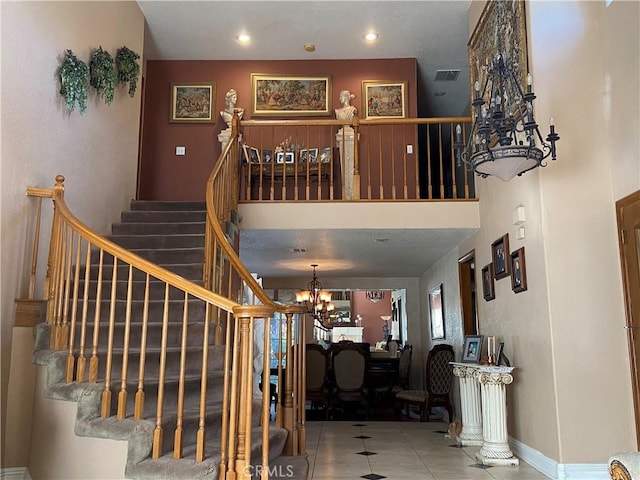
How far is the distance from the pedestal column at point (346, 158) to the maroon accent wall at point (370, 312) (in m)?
9.29

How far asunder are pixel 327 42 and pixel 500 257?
4070mm

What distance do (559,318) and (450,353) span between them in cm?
317

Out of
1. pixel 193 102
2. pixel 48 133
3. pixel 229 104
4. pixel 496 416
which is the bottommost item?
pixel 496 416

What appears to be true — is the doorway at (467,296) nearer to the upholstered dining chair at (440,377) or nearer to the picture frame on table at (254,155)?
the upholstered dining chair at (440,377)

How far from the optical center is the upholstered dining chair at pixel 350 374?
7.65 meters

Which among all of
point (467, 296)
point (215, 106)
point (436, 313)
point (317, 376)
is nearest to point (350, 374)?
point (317, 376)

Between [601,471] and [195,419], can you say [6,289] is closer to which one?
[195,419]

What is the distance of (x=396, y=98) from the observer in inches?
309

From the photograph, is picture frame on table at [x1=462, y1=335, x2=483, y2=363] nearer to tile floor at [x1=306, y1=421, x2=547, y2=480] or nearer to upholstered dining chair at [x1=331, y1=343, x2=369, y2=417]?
tile floor at [x1=306, y1=421, x2=547, y2=480]

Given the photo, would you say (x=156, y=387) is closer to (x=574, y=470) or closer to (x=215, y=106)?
(x=574, y=470)

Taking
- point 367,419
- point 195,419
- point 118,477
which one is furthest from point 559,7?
point 367,419

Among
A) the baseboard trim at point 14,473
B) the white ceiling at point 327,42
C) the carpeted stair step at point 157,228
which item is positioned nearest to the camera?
the baseboard trim at point 14,473

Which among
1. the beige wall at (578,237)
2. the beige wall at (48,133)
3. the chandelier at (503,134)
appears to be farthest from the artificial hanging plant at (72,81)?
the beige wall at (578,237)

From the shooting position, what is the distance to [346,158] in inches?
275
